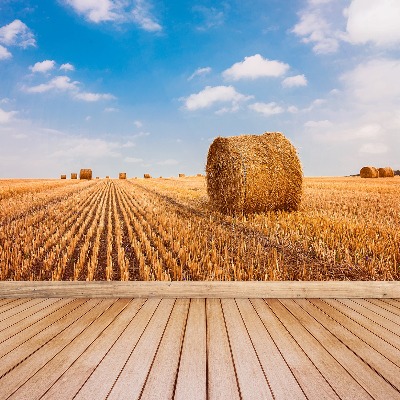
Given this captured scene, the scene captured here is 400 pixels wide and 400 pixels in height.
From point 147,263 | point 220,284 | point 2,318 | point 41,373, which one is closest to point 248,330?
point 220,284

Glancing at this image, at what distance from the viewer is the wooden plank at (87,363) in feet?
6.56

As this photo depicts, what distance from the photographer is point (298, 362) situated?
2.30 metres

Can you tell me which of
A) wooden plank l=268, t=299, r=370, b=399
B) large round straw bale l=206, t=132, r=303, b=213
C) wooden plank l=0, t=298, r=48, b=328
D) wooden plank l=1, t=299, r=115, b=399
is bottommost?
wooden plank l=0, t=298, r=48, b=328

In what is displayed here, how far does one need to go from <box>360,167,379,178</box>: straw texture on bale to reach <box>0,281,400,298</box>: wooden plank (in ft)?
99.1

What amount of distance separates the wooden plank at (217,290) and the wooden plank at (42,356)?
0.34m

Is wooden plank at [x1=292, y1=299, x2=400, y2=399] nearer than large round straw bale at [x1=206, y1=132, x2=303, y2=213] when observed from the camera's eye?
Yes

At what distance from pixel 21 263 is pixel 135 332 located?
307 centimetres

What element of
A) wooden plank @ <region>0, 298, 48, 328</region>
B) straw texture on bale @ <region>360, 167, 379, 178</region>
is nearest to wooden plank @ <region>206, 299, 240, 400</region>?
wooden plank @ <region>0, 298, 48, 328</region>

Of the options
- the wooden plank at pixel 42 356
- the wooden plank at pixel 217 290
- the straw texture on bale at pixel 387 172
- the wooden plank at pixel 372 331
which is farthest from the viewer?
the straw texture on bale at pixel 387 172

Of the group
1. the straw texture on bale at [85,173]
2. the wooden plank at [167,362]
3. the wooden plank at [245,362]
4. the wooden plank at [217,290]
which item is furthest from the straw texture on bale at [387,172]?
the wooden plank at [167,362]

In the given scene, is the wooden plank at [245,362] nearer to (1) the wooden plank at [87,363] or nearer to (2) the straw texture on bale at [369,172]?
(1) the wooden plank at [87,363]

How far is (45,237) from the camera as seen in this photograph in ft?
22.5

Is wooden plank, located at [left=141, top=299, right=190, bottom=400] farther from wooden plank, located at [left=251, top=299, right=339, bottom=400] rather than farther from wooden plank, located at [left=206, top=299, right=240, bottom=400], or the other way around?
wooden plank, located at [left=251, top=299, right=339, bottom=400]

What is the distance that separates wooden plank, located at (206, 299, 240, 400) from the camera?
6.53 feet
